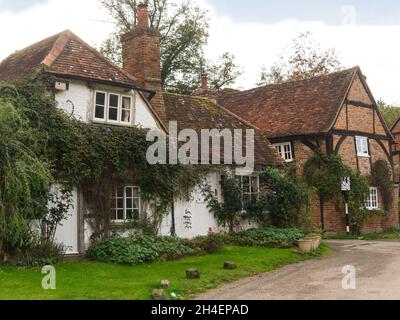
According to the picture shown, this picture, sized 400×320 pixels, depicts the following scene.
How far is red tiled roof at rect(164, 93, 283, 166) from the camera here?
21.7 metres

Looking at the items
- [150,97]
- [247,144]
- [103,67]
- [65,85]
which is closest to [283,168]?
[247,144]

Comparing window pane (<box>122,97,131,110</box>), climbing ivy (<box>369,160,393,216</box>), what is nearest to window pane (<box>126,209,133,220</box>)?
window pane (<box>122,97,131,110</box>)

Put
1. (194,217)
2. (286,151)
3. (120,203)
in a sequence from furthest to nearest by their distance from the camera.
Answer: (286,151) < (194,217) < (120,203)

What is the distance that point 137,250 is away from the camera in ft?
49.8

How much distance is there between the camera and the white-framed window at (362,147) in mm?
28438

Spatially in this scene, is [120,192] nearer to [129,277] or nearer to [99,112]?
[99,112]

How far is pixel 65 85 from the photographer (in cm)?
1648

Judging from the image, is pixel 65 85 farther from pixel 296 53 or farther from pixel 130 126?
pixel 296 53

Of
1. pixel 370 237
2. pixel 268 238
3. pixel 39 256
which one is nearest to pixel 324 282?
pixel 268 238

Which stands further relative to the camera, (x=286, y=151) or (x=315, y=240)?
(x=286, y=151)

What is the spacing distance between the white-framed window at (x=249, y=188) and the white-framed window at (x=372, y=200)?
910cm

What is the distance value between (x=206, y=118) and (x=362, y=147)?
10.3 metres
